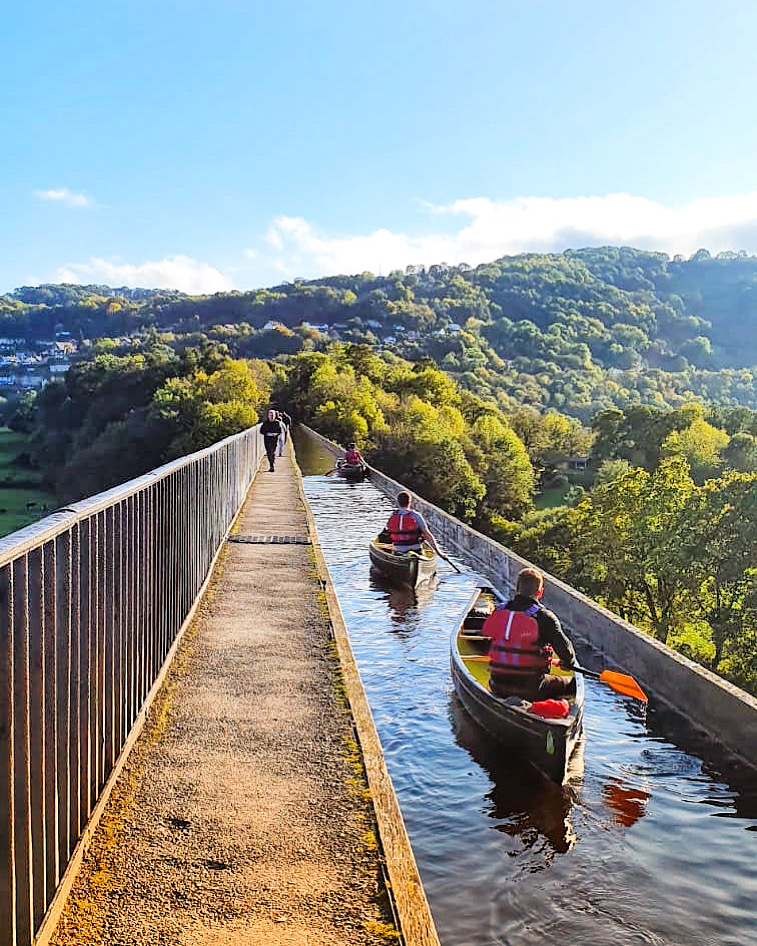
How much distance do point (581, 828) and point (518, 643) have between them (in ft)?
6.42

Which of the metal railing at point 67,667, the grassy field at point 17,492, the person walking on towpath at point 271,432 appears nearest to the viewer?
the metal railing at point 67,667

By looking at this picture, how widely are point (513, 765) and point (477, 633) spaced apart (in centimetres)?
344

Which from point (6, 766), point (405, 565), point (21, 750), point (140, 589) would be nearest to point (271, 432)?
point (405, 565)

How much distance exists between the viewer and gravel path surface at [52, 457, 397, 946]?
441cm

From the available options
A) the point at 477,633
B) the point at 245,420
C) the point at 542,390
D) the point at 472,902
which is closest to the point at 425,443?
the point at 245,420

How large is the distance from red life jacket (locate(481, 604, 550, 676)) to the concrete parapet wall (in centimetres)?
219

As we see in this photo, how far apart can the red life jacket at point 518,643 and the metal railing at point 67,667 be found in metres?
4.15

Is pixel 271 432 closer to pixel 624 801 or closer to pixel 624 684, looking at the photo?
pixel 624 684

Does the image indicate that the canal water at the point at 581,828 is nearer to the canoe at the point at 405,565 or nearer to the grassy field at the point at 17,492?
the canoe at the point at 405,565

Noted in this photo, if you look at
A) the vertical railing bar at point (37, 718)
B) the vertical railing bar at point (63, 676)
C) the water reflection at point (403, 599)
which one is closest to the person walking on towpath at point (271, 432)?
the water reflection at point (403, 599)

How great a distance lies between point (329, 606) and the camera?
431 inches

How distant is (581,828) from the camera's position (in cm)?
931

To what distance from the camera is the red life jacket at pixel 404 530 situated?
831 inches

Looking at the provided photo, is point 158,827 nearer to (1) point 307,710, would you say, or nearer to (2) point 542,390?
(1) point 307,710
